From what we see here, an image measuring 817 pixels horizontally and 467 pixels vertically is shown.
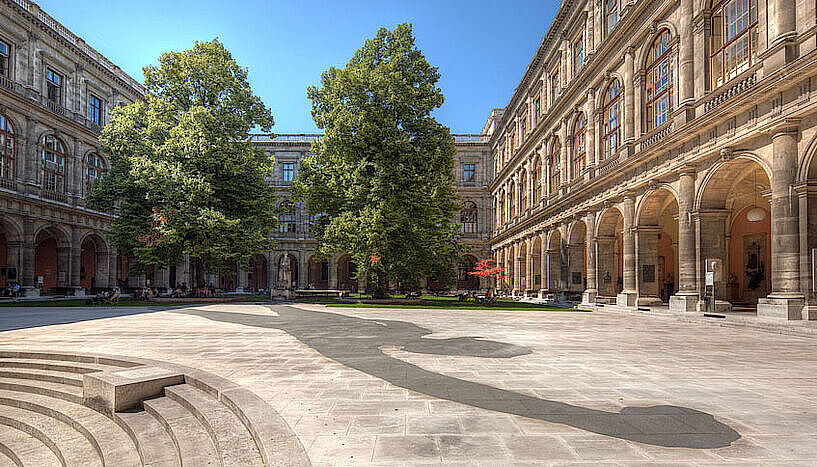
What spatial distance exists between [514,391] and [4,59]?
41.3 metres

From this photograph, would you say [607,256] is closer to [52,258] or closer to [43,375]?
[43,375]

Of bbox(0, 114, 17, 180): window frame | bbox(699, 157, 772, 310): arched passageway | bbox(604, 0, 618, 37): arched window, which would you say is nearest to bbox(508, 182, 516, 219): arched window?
bbox(604, 0, 618, 37): arched window

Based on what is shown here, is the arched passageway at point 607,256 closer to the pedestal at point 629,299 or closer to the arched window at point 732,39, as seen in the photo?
the pedestal at point 629,299

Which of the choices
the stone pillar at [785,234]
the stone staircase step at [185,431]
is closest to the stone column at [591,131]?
the stone pillar at [785,234]

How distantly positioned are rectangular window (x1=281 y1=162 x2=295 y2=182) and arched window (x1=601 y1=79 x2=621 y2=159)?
43211 millimetres

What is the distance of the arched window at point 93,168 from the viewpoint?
38859 millimetres

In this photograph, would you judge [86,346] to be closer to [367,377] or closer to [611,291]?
[367,377]

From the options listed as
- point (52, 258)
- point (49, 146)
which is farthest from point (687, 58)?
point (52, 258)

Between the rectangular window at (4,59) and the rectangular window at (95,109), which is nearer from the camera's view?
the rectangular window at (4,59)

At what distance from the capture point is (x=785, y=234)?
13.5 m

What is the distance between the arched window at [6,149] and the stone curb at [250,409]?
32.3m

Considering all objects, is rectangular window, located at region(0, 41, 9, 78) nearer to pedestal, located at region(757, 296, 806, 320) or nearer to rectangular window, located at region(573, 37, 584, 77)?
rectangular window, located at region(573, 37, 584, 77)

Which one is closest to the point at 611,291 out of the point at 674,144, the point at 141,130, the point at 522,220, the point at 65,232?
the point at 674,144

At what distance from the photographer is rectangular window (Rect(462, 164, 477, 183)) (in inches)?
2432
